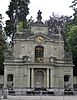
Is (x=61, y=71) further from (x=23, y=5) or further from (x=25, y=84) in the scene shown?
(x=23, y=5)

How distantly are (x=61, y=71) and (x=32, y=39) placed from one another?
7.29m

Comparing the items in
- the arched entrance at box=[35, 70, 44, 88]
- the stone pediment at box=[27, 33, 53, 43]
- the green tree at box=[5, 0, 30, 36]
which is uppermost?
the green tree at box=[5, 0, 30, 36]

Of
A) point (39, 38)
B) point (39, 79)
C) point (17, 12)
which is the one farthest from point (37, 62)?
Result: point (17, 12)

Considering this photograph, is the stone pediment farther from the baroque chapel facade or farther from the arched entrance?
the arched entrance

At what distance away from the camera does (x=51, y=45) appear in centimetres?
5072

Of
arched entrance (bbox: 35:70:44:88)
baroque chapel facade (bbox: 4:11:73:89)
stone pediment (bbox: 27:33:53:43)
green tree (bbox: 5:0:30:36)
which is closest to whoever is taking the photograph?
baroque chapel facade (bbox: 4:11:73:89)

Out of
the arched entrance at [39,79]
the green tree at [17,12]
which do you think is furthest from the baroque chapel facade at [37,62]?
the green tree at [17,12]

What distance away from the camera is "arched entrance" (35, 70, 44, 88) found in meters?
49.2

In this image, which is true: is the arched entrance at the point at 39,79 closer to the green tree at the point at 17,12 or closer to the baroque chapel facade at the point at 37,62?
the baroque chapel facade at the point at 37,62

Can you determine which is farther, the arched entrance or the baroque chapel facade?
the arched entrance

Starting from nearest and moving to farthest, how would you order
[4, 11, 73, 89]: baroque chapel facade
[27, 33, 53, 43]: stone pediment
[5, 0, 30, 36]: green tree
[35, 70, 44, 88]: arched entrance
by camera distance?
[4, 11, 73, 89]: baroque chapel facade < [35, 70, 44, 88]: arched entrance < [27, 33, 53, 43]: stone pediment < [5, 0, 30, 36]: green tree

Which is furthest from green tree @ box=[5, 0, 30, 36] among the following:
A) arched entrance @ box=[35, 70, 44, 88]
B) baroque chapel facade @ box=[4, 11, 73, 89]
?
arched entrance @ box=[35, 70, 44, 88]

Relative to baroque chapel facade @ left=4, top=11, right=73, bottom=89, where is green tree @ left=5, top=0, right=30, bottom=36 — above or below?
above

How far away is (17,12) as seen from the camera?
225 ft
